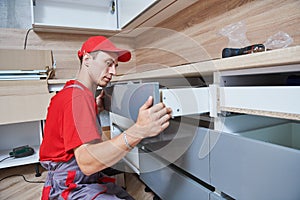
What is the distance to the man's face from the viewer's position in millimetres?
759

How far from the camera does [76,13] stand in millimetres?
1773

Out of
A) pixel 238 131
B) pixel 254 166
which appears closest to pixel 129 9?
pixel 238 131

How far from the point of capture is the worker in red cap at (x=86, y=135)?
57 cm

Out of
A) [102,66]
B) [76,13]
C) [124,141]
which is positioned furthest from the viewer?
[76,13]

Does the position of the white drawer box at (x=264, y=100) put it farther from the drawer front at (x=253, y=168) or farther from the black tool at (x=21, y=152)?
the black tool at (x=21, y=152)

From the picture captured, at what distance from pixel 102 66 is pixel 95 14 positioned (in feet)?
4.15

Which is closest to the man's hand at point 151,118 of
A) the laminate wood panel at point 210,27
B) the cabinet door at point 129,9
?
the laminate wood panel at point 210,27

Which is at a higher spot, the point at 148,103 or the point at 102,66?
the point at 102,66

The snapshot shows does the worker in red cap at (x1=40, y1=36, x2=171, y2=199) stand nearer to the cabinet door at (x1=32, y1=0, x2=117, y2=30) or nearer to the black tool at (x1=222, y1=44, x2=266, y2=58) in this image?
the black tool at (x1=222, y1=44, x2=266, y2=58)

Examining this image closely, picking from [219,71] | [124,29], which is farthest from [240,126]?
[124,29]

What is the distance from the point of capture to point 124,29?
1792 mm

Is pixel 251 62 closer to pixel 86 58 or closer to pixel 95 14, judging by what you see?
pixel 86 58

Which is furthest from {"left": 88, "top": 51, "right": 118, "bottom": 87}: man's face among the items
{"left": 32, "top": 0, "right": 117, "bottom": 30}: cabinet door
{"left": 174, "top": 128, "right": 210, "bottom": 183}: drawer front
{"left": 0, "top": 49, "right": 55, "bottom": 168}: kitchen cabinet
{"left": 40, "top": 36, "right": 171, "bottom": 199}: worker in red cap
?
{"left": 32, "top": 0, "right": 117, "bottom": 30}: cabinet door

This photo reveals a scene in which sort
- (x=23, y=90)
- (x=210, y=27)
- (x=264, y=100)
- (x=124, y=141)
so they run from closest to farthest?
1. (x=264, y=100)
2. (x=124, y=141)
3. (x=210, y=27)
4. (x=23, y=90)
